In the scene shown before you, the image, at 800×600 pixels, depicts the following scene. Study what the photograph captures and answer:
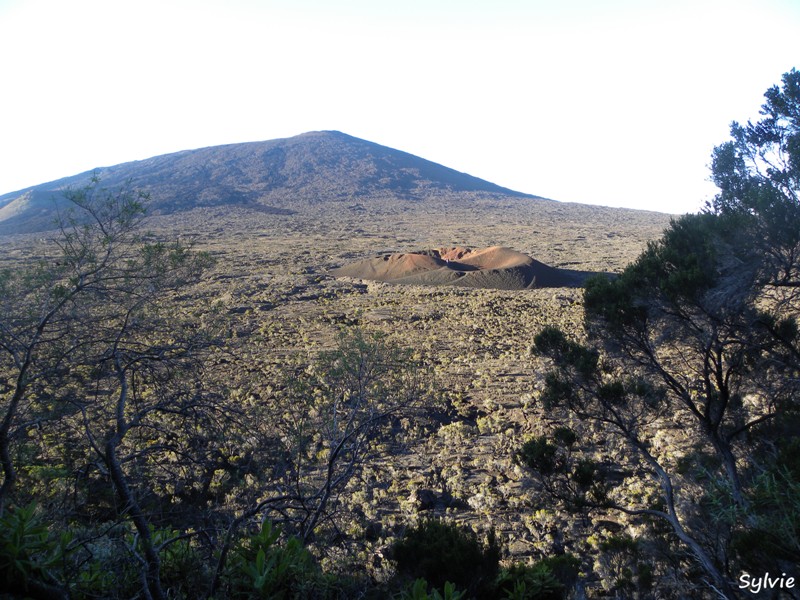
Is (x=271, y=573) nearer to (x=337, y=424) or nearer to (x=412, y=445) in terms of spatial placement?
(x=337, y=424)

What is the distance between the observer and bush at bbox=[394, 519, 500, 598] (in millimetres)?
4895

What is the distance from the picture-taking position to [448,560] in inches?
195

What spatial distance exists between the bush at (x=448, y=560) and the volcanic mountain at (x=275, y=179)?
194 feet

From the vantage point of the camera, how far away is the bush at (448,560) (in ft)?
16.1

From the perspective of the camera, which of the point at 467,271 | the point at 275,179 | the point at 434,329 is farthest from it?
→ the point at 275,179

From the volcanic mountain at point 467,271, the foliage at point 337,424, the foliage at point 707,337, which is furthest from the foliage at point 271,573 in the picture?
the volcanic mountain at point 467,271

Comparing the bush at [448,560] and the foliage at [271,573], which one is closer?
the foliage at [271,573]

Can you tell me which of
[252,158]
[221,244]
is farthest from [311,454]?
[252,158]

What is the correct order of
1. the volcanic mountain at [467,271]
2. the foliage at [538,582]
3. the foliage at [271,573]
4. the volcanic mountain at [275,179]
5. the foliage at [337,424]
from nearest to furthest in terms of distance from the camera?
the foliage at [271,573]
the foliage at [538,582]
the foliage at [337,424]
the volcanic mountain at [467,271]
the volcanic mountain at [275,179]

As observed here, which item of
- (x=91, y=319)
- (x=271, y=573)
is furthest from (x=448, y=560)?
(x=91, y=319)

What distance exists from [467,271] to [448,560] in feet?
82.6

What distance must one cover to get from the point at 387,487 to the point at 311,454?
4.77 feet

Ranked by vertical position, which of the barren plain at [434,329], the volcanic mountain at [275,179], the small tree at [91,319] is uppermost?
the volcanic mountain at [275,179]

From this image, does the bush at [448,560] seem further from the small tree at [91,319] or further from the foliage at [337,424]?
the small tree at [91,319]
